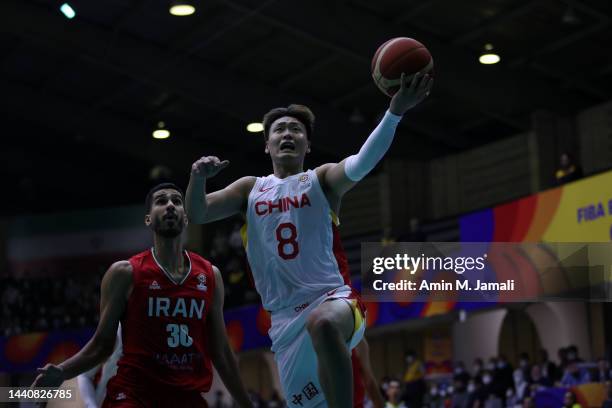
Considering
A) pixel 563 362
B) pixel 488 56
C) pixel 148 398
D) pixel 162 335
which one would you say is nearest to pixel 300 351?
pixel 162 335

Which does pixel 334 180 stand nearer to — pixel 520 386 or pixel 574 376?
pixel 574 376

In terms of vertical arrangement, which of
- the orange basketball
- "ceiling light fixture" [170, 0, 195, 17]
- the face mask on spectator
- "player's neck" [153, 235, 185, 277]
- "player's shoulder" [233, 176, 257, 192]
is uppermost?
"ceiling light fixture" [170, 0, 195, 17]

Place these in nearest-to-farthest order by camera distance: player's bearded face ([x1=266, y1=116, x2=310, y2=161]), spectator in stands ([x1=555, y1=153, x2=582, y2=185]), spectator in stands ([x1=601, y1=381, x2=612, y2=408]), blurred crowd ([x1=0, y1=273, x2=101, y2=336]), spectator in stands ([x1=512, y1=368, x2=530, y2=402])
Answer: player's bearded face ([x1=266, y1=116, x2=310, y2=161]) < spectator in stands ([x1=601, y1=381, x2=612, y2=408]) < spectator in stands ([x1=512, y1=368, x2=530, y2=402]) < spectator in stands ([x1=555, y1=153, x2=582, y2=185]) < blurred crowd ([x1=0, y1=273, x2=101, y2=336])

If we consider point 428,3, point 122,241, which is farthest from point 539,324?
point 122,241

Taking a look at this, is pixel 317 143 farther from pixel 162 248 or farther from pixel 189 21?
pixel 162 248

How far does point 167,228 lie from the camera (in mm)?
7191

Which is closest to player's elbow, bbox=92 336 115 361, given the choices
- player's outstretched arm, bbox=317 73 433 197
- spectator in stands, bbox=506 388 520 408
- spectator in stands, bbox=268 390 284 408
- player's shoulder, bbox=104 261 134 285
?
player's shoulder, bbox=104 261 134 285

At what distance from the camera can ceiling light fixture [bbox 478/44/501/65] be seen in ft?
83.7

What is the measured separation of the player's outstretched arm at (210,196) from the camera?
6.82m

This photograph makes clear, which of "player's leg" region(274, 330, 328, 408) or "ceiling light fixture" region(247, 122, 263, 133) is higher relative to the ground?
"ceiling light fixture" region(247, 122, 263, 133)

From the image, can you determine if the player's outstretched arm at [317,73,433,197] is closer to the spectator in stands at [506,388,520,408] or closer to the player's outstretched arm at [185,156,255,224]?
the player's outstretched arm at [185,156,255,224]

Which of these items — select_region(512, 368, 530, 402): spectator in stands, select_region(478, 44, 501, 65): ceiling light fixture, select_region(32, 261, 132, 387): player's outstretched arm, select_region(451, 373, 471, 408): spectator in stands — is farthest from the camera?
select_region(478, 44, 501, 65): ceiling light fixture

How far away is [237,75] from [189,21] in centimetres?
287

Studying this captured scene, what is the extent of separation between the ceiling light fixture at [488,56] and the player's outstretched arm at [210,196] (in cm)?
1862
